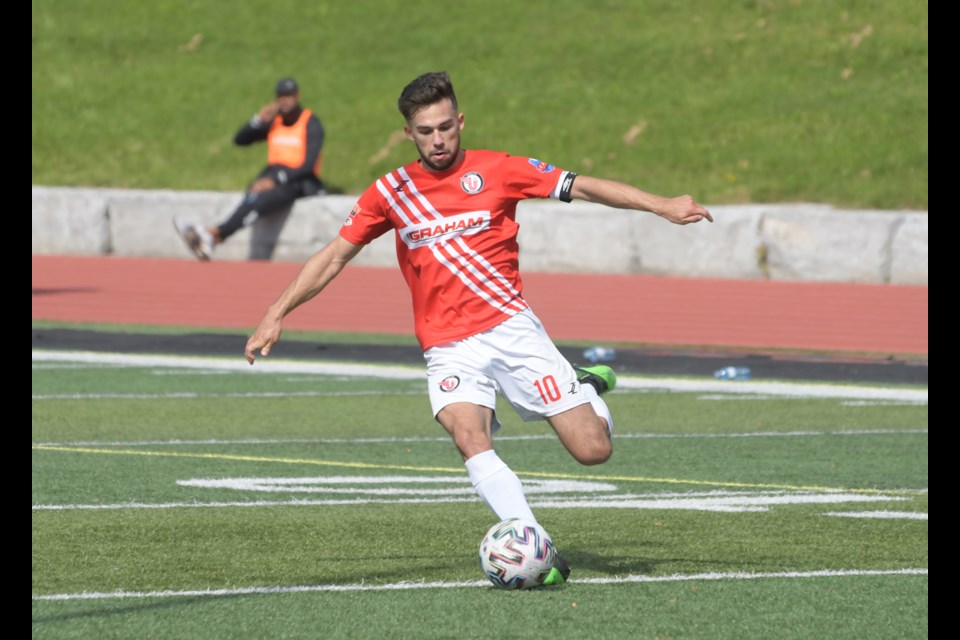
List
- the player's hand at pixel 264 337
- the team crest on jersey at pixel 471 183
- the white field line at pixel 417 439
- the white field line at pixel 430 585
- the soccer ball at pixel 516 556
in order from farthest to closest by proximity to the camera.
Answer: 1. the white field line at pixel 417 439
2. the team crest on jersey at pixel 471 183
3. the player's hand at pixel 264 337
4. the soccer ball at pixel 516 556
5. the white field line at pixel 430 585

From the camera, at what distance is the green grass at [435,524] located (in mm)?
6422

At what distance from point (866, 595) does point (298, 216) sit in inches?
781

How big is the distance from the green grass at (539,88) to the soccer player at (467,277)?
1811 cm

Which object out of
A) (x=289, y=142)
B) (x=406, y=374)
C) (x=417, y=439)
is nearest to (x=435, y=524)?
(x=417, y=439)

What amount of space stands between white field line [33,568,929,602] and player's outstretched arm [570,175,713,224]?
135 centimetres

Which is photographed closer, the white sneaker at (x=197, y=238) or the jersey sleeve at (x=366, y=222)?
the jersey sleeve at (x=366, y=222)

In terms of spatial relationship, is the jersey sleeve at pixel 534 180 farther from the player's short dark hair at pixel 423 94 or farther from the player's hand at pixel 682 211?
the player's hand at pixel 682 211

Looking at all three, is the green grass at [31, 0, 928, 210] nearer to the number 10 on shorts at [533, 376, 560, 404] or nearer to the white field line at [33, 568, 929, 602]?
the number 10 on shorts at [533, 376, 560, 404]

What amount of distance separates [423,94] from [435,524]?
6.89 feet

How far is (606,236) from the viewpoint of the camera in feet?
80.6

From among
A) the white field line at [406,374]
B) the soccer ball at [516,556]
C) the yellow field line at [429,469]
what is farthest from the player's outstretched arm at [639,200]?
the white field line at [406,374]

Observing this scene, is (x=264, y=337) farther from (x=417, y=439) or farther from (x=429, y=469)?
(x=417, y=439)

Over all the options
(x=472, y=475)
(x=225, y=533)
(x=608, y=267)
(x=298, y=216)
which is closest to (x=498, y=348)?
(x=472, y=475)

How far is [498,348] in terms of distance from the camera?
7527mm
